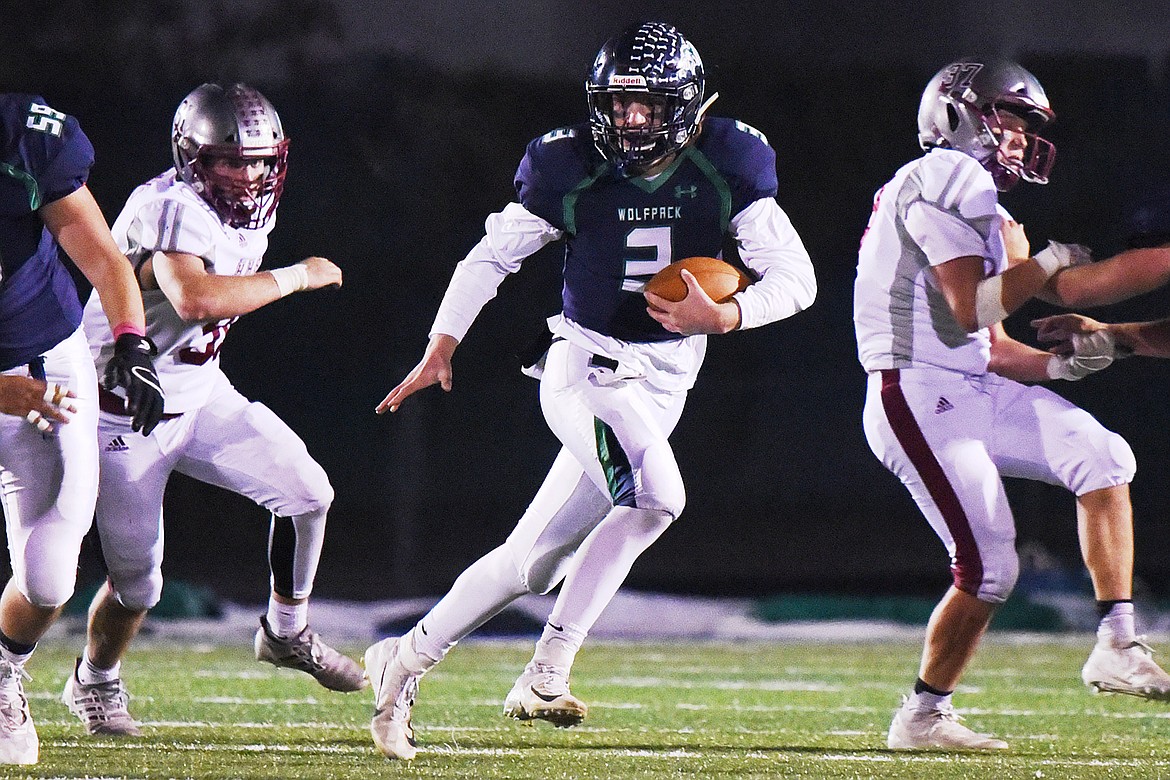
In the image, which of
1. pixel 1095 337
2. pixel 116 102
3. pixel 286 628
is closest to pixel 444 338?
pixel 286 628

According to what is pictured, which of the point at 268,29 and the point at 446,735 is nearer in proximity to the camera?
the point at 446,735

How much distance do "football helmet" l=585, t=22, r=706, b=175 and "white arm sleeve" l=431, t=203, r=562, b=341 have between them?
212 mm

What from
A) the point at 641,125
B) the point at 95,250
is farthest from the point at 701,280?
the point at 95,250

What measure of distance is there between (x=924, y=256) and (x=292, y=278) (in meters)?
1.33

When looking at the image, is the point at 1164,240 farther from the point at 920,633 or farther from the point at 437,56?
the point at 437,56

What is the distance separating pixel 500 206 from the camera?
332 inches

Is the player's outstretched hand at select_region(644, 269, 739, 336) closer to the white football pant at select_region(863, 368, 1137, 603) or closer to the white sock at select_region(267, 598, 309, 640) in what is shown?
the white football pant at select_region(863, 368, 1137, 603)

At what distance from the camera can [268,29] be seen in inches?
354

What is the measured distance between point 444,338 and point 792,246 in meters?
0.73

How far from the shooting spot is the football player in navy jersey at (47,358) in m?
3.10

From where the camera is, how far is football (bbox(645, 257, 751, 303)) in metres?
3.29

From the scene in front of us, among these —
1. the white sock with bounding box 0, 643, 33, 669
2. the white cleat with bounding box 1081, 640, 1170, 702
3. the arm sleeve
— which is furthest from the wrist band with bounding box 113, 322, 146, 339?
the white cleat with bounding box 1081, 640, 1170, 702

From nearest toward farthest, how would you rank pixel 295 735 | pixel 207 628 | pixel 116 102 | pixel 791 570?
pixel 295 735
pixel 207 628
pixel 791 570
pixel 116 102

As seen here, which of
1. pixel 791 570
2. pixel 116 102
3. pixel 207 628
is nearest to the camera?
pixel 207 628
